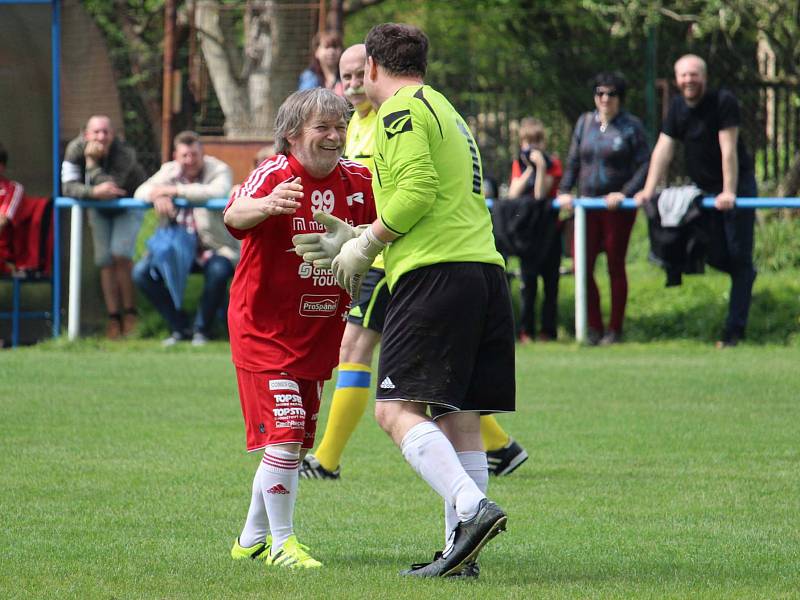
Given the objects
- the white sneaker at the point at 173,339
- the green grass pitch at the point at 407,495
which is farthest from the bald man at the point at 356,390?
the white sneaker at the point at 173,339

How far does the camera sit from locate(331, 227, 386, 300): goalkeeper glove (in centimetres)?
524

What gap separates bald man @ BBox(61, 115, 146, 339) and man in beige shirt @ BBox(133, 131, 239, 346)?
0.34 m

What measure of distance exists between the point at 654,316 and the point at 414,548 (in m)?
9.26

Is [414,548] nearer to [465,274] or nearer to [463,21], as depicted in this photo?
[465,274]

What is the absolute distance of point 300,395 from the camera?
5668 millimetres

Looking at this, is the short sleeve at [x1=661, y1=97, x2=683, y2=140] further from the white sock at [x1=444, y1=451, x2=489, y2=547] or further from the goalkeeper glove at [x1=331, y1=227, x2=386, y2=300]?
the goalkeeper glove at [x1=331, y1=227, x2=386, y2=300]

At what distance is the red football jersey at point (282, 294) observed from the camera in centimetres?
558

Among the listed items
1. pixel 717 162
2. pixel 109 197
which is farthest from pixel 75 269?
pixel 717 162

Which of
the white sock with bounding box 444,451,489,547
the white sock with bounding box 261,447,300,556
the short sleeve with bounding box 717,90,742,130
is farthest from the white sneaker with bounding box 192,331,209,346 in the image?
the white sock with bounding box 444,451,489,547

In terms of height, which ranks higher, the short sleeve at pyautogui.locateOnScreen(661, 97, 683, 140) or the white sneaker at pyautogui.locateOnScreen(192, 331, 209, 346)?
the short sleeve at pyautogui.locateOnScreen(661, 97, 683, 140)

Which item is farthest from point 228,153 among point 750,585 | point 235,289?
point 750,585

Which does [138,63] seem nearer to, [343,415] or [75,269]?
[75,269]

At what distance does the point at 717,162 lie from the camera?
43.3ft

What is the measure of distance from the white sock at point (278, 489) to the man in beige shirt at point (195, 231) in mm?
8545
